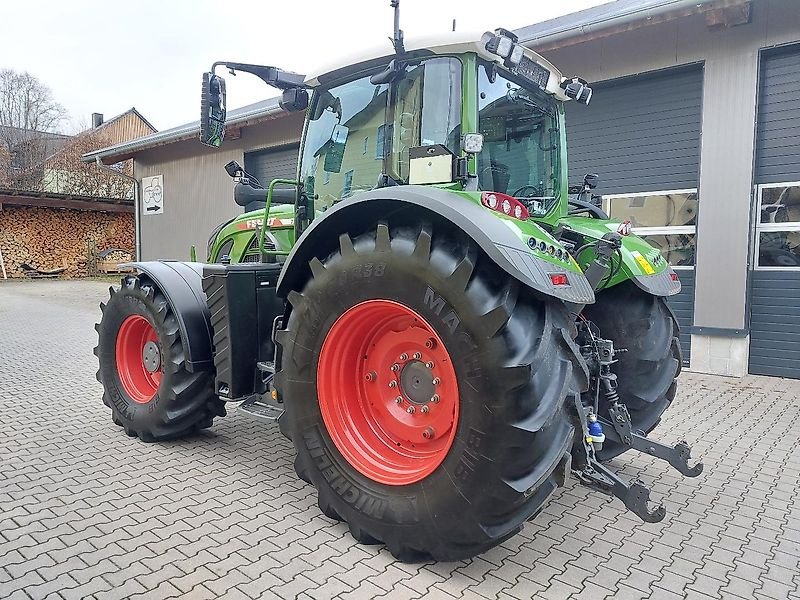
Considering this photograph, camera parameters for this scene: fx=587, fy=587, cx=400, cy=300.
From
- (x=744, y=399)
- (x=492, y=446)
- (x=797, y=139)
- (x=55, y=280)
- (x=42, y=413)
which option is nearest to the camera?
(x=492, y=446)

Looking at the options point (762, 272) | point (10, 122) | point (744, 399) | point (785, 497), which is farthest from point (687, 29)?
point (10, 122)

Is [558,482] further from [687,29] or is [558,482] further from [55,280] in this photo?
[55,280]

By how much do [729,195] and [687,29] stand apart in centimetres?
200

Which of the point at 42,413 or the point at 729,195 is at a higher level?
the point at 729,195

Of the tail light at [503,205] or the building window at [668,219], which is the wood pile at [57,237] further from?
the tail light at [503,205]

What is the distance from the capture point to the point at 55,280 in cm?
2094

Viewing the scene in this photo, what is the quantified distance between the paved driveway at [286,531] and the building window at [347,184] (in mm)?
1711

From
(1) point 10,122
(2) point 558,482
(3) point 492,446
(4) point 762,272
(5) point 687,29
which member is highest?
(1) point 10,122

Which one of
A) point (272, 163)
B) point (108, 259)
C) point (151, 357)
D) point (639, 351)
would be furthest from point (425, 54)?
point (108, 259)

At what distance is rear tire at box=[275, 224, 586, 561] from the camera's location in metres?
2.23

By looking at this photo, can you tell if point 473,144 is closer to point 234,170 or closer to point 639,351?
point 639,351

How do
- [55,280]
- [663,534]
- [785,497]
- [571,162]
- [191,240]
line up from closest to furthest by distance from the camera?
1. [663,534]
2. [785,497]
3. [571,162]
4. [191,240]
5. [55,280]

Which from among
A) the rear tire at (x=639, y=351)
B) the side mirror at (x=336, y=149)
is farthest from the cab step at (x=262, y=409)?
the rear tire at (x=639, y=351)

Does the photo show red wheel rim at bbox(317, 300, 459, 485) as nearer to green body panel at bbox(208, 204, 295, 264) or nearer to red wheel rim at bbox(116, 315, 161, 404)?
green body panel at bbox(208, 204, 295, 264)
